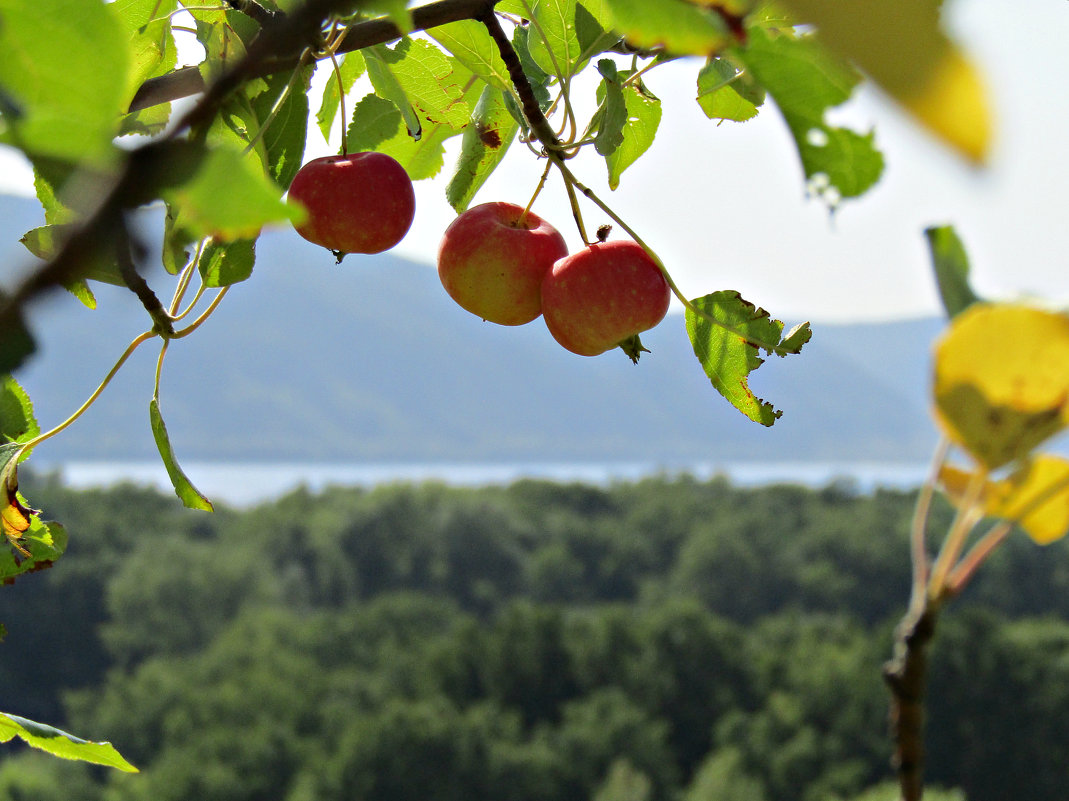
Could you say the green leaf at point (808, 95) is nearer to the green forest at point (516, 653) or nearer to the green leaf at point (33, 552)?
the green leaf at point (33, 552)

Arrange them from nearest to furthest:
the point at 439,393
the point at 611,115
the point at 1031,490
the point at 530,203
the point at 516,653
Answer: the point at 1031,490
the point at 611,115
the point at 530,203
the point at 516,653
the point at 439,393

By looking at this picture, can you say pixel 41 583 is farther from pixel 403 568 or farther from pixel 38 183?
pixel 38 183

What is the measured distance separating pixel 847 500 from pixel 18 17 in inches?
1006

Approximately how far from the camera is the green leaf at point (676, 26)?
0.65 ft

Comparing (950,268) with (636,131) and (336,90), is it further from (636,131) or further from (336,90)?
(336,90)

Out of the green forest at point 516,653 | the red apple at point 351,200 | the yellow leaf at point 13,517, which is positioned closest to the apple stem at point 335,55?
the red apple at point 351,200

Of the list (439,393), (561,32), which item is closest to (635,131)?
(561,32)

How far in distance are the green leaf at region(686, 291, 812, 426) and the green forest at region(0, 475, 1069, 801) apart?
12754mm

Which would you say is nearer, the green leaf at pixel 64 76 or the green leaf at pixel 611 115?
the green leaf at pixel 64 76

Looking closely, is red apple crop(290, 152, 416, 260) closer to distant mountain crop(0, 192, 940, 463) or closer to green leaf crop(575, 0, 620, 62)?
green leaf crop(575, 0, 620, 62)

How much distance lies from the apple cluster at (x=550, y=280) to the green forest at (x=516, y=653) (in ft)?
41.9

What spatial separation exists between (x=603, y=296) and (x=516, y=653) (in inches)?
681

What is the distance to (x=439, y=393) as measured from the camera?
→ 61.3m

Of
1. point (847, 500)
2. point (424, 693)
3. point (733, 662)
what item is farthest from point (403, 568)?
point (847, 500)
